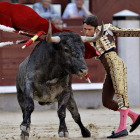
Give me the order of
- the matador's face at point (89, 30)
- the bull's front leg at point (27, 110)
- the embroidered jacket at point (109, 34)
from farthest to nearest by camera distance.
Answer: the embroidered jacket at point (109, 34) < the matador's face at point (89, 30) < the bull's front leg at point (27, 110)

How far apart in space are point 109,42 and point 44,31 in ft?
2.24

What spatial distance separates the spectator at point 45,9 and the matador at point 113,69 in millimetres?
2649

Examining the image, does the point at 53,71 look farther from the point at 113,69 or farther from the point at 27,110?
the point at 113,69

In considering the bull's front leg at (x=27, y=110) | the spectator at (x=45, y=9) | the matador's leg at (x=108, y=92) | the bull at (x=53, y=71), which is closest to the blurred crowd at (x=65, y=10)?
the spectator at (x=45, y=9)

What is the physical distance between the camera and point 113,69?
488 cm

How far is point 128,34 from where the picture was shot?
4957 millimetres

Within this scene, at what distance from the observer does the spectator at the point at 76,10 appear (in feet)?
25.7

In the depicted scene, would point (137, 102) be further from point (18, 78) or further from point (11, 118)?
point (18, 78)

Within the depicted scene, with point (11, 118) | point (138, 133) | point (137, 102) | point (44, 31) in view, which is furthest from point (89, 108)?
point (44, 31)

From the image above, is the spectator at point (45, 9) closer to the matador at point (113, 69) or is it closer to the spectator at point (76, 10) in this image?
the spectator at point (76, 10)

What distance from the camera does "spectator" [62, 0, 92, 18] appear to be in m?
7.83

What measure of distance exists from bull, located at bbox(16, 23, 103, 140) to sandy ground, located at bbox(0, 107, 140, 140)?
0.47 meters

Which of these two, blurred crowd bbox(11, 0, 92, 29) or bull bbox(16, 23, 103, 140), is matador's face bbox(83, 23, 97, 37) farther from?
blurred crowd bbox(11, 0, 92, 29)

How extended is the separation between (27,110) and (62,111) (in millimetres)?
344
